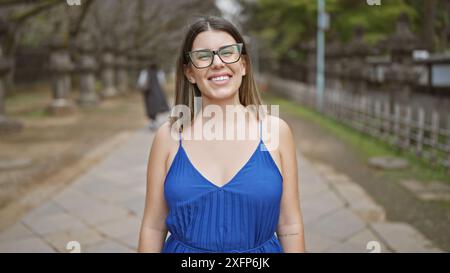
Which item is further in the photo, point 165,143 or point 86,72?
point 86,72

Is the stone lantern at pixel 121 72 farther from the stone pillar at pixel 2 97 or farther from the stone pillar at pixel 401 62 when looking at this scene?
the stone pillar at pixel 401 62

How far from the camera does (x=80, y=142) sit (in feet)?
31.6

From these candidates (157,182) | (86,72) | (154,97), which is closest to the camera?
(157,182)

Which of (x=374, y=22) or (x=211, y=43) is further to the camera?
(x=374, y=22)

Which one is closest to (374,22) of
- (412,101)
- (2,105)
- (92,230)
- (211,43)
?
(412,101)

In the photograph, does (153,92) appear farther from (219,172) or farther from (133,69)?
(133,69)

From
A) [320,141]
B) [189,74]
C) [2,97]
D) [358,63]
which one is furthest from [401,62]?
[2,97]

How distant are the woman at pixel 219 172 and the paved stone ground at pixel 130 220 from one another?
78.5 inches

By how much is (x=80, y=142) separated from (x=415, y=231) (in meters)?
7.13

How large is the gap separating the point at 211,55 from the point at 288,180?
515 millimetres

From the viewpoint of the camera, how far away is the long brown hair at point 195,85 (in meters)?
1.67

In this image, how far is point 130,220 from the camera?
456 centimetres

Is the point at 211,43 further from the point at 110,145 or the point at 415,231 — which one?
the point at 110,145

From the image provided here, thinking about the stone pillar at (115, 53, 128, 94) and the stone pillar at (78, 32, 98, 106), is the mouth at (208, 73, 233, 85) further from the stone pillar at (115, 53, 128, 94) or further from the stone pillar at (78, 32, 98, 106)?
the stone pillar at (115, 53, 128, 94)
